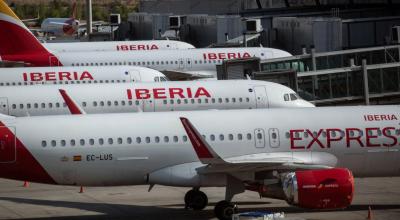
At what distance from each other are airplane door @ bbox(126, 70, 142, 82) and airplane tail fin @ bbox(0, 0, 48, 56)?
12.4 m

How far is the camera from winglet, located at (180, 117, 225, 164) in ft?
105

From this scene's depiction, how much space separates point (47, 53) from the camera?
68.5m

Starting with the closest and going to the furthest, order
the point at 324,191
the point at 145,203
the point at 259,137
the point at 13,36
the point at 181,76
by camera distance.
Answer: the point at 324,191
the point at 259,137
the point at 145,203
the point at 13,36
the point at 181,76

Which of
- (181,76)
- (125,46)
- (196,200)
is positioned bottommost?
(196,200)

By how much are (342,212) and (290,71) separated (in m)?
20.4

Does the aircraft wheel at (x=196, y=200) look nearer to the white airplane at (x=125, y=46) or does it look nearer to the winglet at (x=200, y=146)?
the winglet at (x=200, y=146)

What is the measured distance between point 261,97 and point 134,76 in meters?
10.5

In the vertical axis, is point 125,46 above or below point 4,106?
above

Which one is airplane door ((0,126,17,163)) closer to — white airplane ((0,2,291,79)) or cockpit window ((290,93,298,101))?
cockpit window ((290,93,298,101))

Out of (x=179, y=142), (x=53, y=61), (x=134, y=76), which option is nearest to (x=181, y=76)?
(x=53, y=61)

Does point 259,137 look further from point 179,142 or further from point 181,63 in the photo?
point 181,63

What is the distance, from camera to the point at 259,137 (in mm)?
34500

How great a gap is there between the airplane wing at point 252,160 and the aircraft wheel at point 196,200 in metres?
2.28

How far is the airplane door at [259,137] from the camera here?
113ft
